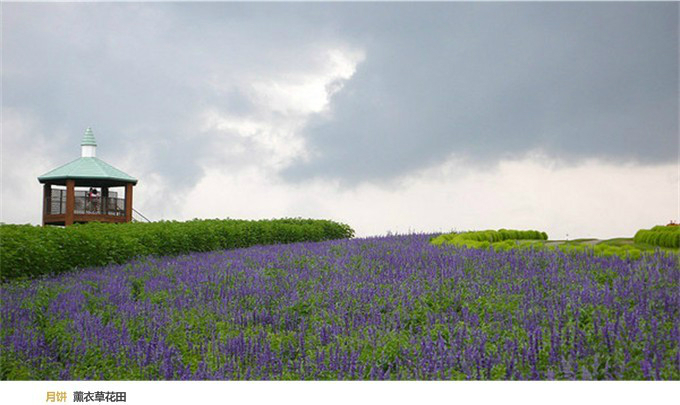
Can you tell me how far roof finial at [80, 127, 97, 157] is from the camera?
3045 centimetres

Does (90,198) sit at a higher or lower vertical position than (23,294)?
higher

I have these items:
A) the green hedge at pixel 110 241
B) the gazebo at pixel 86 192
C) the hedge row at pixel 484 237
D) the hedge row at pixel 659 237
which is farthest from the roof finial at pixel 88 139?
the hedge row at pixel 659 237

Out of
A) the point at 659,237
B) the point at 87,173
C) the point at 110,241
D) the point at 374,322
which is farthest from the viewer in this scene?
the point at 87,173

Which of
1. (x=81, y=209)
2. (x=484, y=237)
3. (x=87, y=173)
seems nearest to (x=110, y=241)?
(x=484, y=237)

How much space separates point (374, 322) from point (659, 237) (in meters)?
6.04

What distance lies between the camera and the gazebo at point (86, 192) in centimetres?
2823

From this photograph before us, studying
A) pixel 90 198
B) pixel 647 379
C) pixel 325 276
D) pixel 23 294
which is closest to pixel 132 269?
pixel 23 294

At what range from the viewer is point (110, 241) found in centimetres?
1273

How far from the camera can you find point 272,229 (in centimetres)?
1873

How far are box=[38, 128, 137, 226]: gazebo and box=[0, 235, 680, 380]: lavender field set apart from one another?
21.2 m

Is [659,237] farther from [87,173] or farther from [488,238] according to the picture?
[87,173]

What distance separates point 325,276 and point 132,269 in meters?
5.26

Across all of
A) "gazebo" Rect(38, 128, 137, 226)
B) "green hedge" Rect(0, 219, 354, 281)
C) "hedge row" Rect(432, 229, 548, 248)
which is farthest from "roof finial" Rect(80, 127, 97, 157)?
"hedge row" Rect(432, 229, 548, 248)
